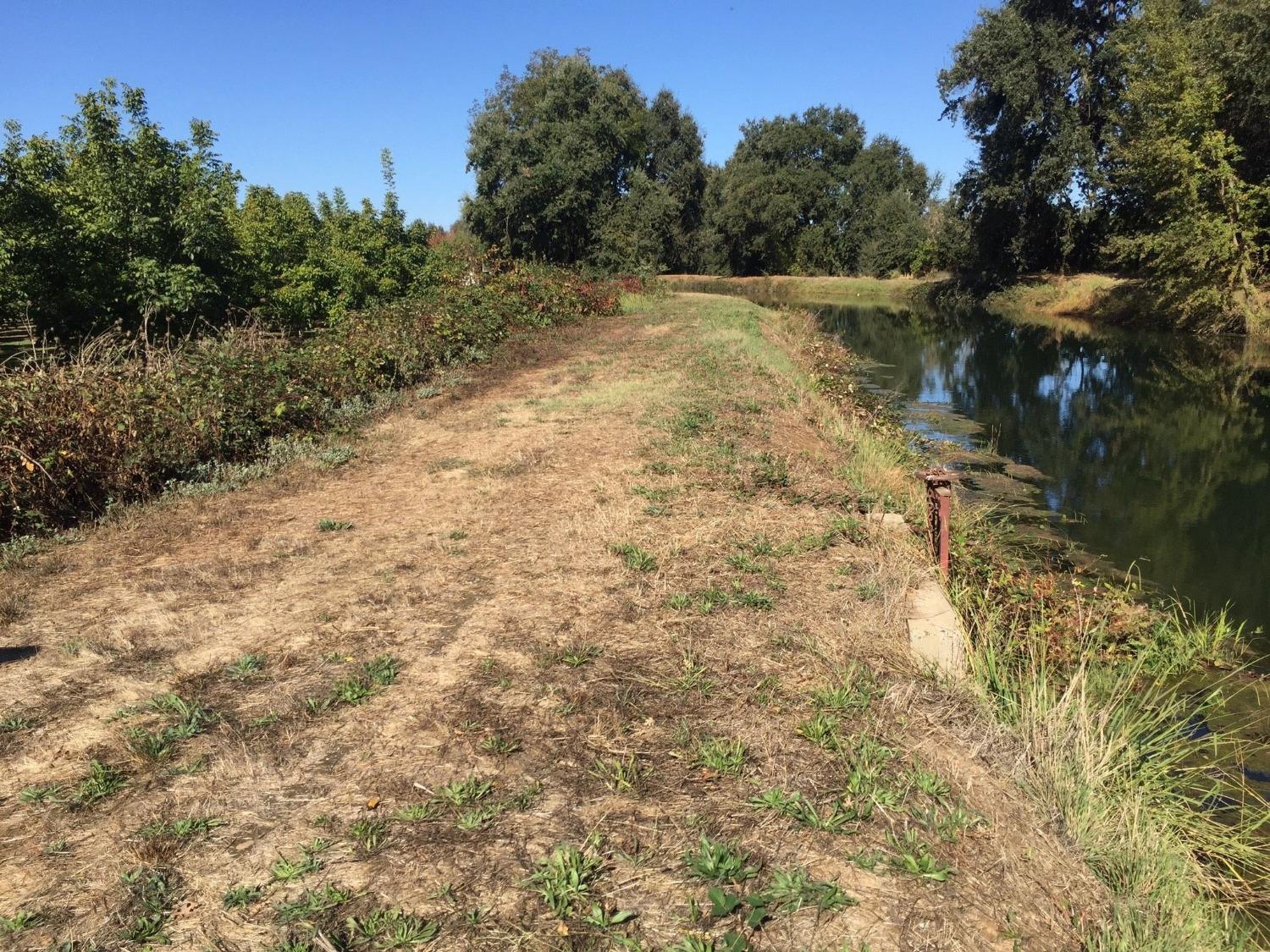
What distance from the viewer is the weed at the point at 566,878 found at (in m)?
2.34

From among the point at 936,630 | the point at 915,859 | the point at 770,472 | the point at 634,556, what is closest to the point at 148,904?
the point at 915,859

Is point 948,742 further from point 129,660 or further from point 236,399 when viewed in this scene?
point 236,399

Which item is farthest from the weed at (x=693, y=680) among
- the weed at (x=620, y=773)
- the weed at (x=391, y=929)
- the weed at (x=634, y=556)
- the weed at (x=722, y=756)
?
the weed at (x=391, y=929)

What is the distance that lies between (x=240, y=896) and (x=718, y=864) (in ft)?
4.90

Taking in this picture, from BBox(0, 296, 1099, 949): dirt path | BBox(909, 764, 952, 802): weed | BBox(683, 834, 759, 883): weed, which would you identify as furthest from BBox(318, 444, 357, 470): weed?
BBox(909, 764, 952, 802): weed

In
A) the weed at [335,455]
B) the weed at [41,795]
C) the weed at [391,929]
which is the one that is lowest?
the weed at [391,929]

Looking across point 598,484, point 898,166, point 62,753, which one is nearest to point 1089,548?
point 598,484

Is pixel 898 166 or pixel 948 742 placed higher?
pixel 898 166

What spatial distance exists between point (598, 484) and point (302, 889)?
457 cm

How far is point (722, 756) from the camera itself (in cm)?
303

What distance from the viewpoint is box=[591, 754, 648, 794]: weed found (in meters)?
2.88

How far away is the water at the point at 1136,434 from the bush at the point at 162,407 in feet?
28.0

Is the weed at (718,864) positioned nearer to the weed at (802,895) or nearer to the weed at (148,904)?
the weed at (802,895)

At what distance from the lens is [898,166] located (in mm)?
57375
